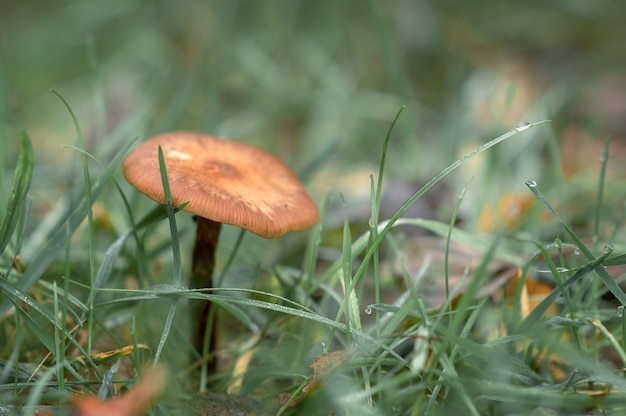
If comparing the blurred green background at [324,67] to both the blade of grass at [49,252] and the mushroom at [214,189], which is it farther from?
the blade of grass at [49,252]

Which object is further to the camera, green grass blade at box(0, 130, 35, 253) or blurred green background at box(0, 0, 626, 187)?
blurred green background at box(0, 0, 626, 187)

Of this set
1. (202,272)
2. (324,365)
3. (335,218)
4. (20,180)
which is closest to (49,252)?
(20,180)

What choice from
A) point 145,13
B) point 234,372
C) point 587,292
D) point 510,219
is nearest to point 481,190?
point 510,219

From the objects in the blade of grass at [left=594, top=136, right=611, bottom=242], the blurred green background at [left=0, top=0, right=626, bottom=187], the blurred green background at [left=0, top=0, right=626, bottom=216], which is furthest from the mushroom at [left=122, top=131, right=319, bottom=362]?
the blurred green background at [left=0, top=0, right=626, bottom=187]

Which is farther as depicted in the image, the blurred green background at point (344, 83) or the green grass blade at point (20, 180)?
the blurred green background at point (344, 83)

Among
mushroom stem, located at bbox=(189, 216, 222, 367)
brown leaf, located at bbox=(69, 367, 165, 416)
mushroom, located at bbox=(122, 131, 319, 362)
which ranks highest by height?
mushroom, located at bbox=(122, 131, 319, 362)

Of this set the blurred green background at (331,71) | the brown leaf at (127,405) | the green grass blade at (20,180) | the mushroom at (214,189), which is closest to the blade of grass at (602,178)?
the mushroom at (214,189)

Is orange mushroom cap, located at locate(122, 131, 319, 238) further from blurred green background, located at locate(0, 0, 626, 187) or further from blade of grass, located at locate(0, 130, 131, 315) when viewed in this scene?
blurred green background, located at locate(0, 0, 626, 187)
